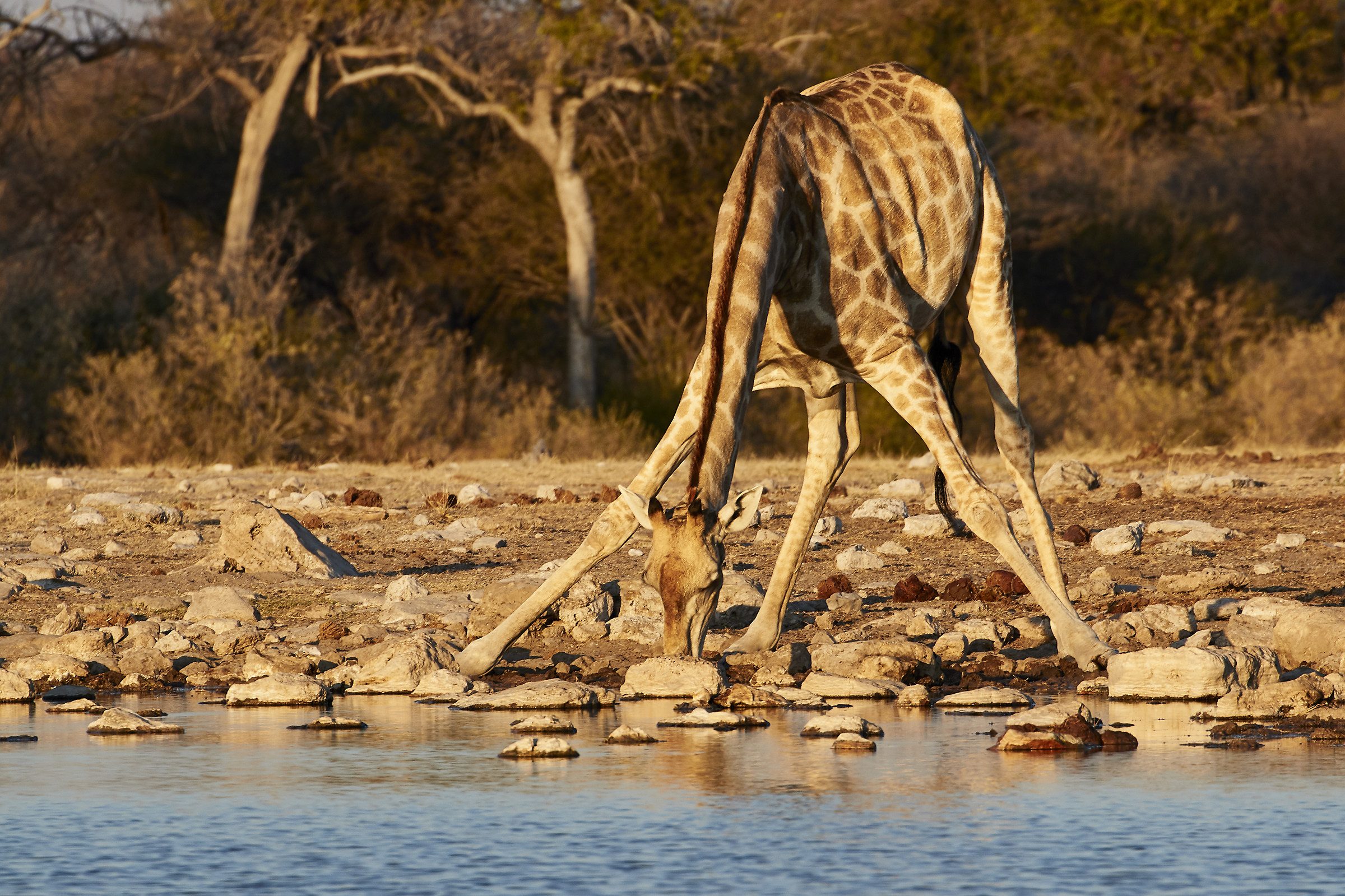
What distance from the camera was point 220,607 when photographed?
26.0ft

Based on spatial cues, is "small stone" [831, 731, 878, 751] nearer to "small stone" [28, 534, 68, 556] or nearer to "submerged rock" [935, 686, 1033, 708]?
"submerged rock" [935, 686, 1033, 708]

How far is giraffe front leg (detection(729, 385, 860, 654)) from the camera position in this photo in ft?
23.7

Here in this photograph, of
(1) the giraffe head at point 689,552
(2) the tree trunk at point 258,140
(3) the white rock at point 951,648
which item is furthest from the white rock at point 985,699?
(2) the tree trunk at point 258,140

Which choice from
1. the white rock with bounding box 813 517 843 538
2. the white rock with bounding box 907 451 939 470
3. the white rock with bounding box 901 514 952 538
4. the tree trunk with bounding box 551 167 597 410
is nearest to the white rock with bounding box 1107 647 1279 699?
the white rock with bounding box 901 514 952 538

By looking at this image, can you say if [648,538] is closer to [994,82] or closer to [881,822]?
[881,822]

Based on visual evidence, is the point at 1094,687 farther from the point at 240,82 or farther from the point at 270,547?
the point at 240,82

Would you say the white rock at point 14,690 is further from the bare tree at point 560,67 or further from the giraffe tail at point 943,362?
the bare tree at point 560,67

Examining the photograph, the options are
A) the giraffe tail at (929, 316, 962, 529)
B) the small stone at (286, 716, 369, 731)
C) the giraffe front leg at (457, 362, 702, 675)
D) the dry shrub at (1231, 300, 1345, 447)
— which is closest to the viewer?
the small stone at (286, 716, 369, 731)

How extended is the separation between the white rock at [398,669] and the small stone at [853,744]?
1.93m

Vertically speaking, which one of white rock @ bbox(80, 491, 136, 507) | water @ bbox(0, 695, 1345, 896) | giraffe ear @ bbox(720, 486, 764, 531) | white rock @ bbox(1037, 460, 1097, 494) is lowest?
water @ bbox(0, 695, 1345, 896)

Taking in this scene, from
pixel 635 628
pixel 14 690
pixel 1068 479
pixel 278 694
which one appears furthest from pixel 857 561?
pixel 14 690

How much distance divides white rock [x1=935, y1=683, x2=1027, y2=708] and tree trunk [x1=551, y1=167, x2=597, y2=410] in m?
15.2

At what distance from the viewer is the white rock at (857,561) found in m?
9.09

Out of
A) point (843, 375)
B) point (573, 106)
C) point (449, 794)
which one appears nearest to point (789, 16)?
point (573, 106)
